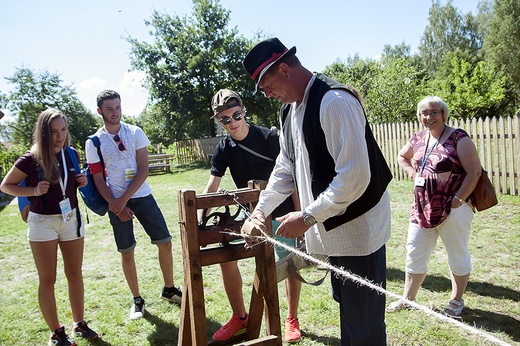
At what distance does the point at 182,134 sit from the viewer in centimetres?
2830

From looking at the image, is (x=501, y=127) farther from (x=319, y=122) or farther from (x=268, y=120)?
(x=268, y=120)

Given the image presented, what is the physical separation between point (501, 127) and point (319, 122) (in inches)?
285

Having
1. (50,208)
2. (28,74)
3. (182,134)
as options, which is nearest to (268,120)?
(182,134)

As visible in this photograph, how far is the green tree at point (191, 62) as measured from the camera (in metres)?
23.6

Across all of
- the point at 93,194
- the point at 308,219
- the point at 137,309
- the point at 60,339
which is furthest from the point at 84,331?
the point at 308,219

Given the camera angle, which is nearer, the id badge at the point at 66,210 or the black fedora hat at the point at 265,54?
the black fedora hat at the point at 265,54

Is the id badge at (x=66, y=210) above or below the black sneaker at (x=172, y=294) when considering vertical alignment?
above

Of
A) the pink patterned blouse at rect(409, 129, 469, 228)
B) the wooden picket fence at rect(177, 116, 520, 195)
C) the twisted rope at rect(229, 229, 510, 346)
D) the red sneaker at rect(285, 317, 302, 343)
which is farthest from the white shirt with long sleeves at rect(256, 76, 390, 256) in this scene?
the wooden picket fence at rect(177, 116, 520, 195)

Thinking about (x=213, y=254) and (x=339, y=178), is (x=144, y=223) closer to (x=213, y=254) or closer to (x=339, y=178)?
(x=213, y=254)

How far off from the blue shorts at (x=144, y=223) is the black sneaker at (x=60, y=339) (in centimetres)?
85

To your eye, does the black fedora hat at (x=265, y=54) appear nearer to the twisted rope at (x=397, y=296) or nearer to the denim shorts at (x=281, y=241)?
the twisted rope at (x=397, y=296)

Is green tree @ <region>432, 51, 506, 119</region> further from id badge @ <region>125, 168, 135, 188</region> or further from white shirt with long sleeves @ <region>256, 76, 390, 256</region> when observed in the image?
white shirt with long sleeves @ <region>256, 76, 390, 256</region>

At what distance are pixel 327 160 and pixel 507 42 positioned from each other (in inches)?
1471

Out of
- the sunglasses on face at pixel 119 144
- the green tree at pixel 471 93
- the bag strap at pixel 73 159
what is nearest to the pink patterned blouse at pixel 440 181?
the sunglasses on face at pixel 119 144
